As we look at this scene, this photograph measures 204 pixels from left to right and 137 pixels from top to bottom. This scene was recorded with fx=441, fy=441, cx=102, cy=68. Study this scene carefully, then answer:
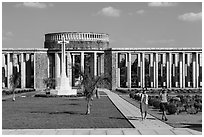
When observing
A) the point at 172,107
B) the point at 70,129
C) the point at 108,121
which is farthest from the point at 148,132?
the point at 172,107

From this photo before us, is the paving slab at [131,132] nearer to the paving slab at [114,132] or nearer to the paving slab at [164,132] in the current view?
the paving slab at [114,132]

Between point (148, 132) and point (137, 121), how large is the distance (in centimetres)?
422

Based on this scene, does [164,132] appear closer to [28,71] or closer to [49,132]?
[49,132]

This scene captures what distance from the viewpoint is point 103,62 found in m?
100

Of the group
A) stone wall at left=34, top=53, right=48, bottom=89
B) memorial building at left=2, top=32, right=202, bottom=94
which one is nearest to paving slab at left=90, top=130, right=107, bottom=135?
memorial building at left=2, top=32, right=202, bottom=94

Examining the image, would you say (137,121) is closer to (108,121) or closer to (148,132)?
(108,121)

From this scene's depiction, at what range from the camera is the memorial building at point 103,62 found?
3652 inches

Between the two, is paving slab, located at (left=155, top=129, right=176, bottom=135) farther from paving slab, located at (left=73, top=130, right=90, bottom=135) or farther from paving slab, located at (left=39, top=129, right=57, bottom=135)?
paving slab, located at (left=39, top=129, right=57, bottom=135)

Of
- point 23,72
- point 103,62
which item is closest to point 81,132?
point 23,72

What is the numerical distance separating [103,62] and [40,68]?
1434 cm

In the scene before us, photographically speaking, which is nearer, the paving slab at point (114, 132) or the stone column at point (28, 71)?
the paving slab at point (114, 132)

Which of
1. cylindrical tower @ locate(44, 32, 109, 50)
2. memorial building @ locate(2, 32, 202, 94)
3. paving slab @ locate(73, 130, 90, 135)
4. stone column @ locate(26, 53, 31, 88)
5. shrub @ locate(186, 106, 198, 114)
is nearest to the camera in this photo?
paving slab @ locate(73, 130, 90, 135)

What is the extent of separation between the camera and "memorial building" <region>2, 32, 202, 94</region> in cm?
9275

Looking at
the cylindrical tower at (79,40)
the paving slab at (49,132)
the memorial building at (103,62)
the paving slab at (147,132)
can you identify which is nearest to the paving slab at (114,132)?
the paving slab at (147,132)
